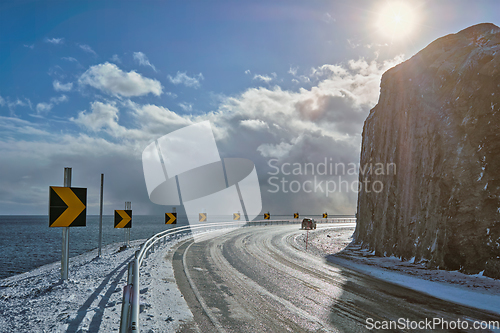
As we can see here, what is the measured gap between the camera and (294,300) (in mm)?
7828

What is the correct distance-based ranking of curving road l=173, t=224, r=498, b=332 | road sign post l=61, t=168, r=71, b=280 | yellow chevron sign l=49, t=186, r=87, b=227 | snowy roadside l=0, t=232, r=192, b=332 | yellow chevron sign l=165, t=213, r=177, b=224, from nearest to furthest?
1. snowy roadside l=0, t=232, r=192, b=332
2. curving road l=173, t=224, r=498, b=332
3. yellow chevron sign l=49, t=186, r=87, b=227
4. road sign post l=61, t=168, r=71, b=280
5. yellow chevron sign l=165, t=213, r=177, b=224

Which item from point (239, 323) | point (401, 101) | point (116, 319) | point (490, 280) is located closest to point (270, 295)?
point (239, 323)

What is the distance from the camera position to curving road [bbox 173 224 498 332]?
20.5 ft

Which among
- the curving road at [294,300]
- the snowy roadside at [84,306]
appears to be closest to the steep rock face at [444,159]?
the curving road at [294,300]

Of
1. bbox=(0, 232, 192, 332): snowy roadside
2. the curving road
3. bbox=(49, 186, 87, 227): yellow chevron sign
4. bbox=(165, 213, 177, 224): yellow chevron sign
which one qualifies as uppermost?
bbox=(49, 186, 87, 227): yellow chevron sign

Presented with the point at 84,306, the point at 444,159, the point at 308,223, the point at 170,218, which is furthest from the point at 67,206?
the point at 308,223

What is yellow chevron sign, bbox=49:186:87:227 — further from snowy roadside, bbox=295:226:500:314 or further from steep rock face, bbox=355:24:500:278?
steep rock face, bbox=355:24:500:278

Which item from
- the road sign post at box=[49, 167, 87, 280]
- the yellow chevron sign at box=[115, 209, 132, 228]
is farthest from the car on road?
the road sign post at box=[49, 167, 87, 280]

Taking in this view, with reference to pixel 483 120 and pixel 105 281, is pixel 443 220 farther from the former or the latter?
pixel 105 281

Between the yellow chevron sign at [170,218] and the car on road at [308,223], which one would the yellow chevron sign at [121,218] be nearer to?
the yellow chevron sign at [170,218]

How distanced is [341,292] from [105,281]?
291 inches

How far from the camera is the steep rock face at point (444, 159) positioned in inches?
520

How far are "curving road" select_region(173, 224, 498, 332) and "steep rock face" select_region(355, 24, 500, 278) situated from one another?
5618 mm

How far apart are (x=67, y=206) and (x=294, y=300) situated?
6.89m
